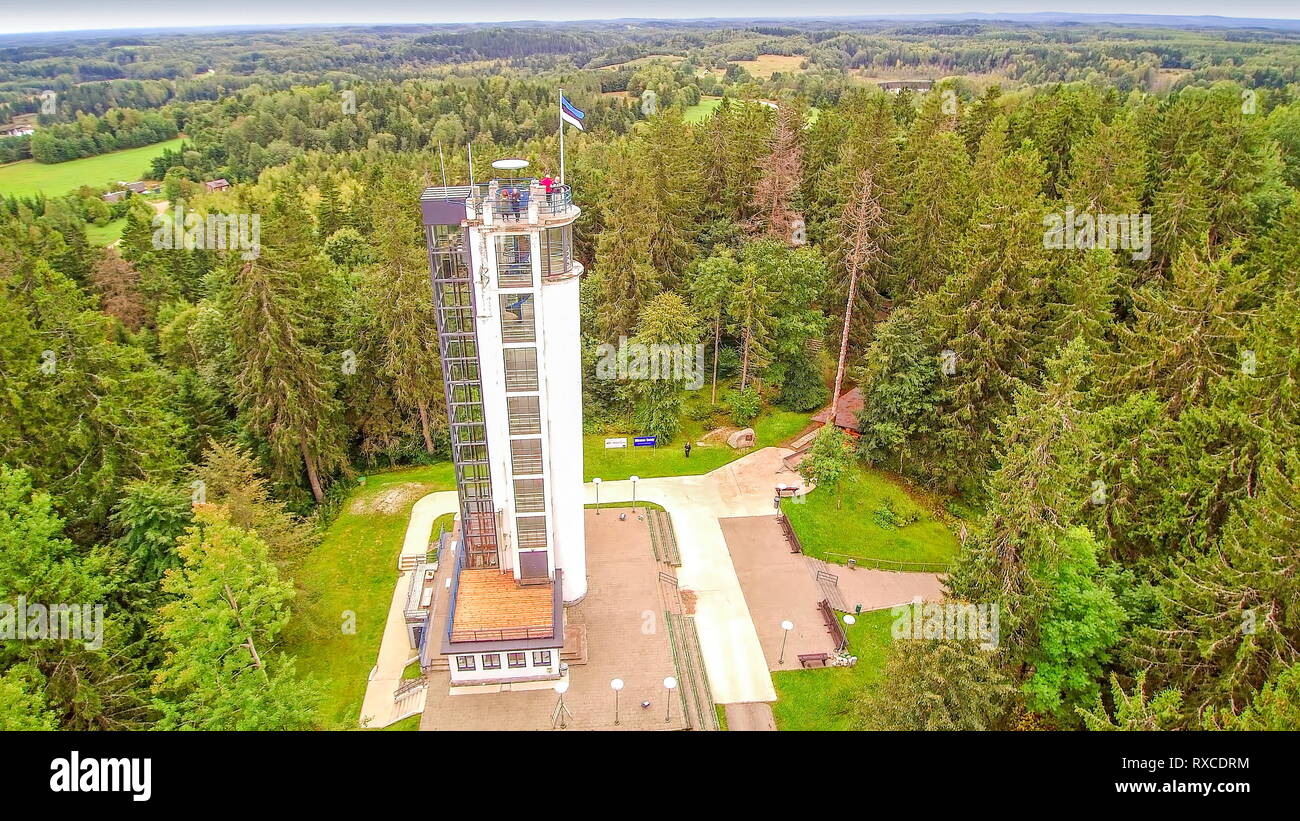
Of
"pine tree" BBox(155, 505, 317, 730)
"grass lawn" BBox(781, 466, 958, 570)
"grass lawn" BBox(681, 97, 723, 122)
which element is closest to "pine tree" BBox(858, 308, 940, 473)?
"grass lawn" BBox(781, 466, 958, 570)

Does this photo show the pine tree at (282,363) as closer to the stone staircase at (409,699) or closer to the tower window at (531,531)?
the stone staircase at (409,699)

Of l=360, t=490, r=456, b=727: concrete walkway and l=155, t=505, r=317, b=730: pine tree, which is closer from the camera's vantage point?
l=155, t=505, r=317, b=730: pine tree

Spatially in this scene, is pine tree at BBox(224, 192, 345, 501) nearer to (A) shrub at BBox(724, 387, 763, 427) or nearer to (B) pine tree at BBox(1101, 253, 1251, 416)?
(A) shrub at BBox(724, 387, 763, 427)

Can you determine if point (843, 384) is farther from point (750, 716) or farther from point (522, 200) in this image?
point (522, 200)

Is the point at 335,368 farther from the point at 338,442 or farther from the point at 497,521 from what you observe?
the point at 497,521

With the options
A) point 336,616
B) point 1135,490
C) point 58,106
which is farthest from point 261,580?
point 58,106

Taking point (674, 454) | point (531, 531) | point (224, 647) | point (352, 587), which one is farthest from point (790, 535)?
point (224, 647)
